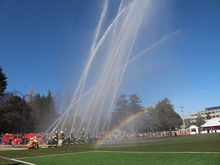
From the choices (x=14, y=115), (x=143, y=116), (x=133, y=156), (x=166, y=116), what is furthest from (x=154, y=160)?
(x=166, y=116)

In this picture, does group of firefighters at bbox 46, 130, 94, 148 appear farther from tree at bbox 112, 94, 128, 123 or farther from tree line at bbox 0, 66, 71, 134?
tree at bbox 112, 94, 128, 123

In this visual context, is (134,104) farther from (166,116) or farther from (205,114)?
(205,114)

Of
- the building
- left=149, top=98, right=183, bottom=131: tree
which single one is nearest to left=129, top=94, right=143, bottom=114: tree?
left=149, top=98, right=183, bottom=131: tree

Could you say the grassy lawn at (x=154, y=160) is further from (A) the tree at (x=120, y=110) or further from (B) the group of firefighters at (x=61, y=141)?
(A) the tree at (x=120, y=110)

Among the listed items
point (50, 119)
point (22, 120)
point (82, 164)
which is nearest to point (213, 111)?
point (50, 119)

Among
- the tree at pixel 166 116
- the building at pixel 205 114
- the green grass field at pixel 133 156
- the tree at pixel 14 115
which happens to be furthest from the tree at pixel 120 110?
the building at pixel 205 114

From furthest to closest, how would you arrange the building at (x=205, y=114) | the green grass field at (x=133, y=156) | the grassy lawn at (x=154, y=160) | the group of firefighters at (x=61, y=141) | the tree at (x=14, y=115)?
the building at (x=205, y=114) → the tree at (x=14, y=115) → the group of firefighters at (x=61, y=141) → the green grass field at (x=133, y=156) → the grassy lawn at (x=154, y=160)

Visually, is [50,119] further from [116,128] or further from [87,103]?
[87,103]

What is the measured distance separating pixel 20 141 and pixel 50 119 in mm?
31304

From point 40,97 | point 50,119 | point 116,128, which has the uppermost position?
point 40,97

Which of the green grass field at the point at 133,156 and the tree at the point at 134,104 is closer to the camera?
the green grass field at the point at 133,156

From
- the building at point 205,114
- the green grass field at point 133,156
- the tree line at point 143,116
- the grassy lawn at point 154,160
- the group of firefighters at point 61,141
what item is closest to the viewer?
the grassy lawn at point 154,160

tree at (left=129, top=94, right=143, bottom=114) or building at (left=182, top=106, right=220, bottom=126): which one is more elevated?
tree at (left=129, top=94, right=143, bottom=114)

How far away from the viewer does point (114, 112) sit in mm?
74312
